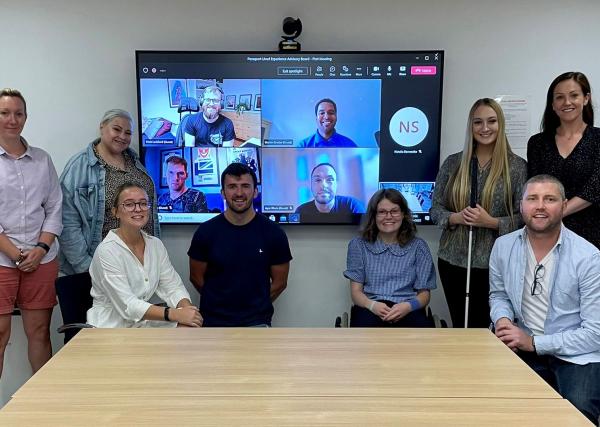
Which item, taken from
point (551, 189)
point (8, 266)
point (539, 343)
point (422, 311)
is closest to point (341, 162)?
point (422, 311)

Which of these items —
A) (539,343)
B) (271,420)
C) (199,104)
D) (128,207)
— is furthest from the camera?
(199,104)

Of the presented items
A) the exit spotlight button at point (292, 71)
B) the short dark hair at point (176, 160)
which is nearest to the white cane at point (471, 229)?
the exit spotlight button at point (292, 71)

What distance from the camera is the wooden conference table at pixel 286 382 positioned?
1462mm

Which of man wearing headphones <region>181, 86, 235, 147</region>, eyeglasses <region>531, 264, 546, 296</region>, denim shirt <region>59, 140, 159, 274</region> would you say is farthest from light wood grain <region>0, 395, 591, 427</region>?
man wearing headphones <region>181, 86, 235, 147</region>

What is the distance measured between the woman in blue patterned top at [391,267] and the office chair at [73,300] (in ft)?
4.63

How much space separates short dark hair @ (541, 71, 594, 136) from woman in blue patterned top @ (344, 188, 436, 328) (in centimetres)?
88

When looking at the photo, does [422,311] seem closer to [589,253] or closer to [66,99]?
[589,253]

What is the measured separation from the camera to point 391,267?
3.00 meters

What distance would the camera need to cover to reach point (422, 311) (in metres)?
2.98

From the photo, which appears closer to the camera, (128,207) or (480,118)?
(128,207)

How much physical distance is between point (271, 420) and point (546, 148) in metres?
2.18

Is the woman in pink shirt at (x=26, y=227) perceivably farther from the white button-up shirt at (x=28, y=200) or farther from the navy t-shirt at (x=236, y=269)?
the navy t-shirt at (x=236, y=269)

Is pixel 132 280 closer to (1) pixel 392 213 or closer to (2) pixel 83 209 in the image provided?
(2) pixel 83 209

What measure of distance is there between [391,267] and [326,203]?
2.30 ft
